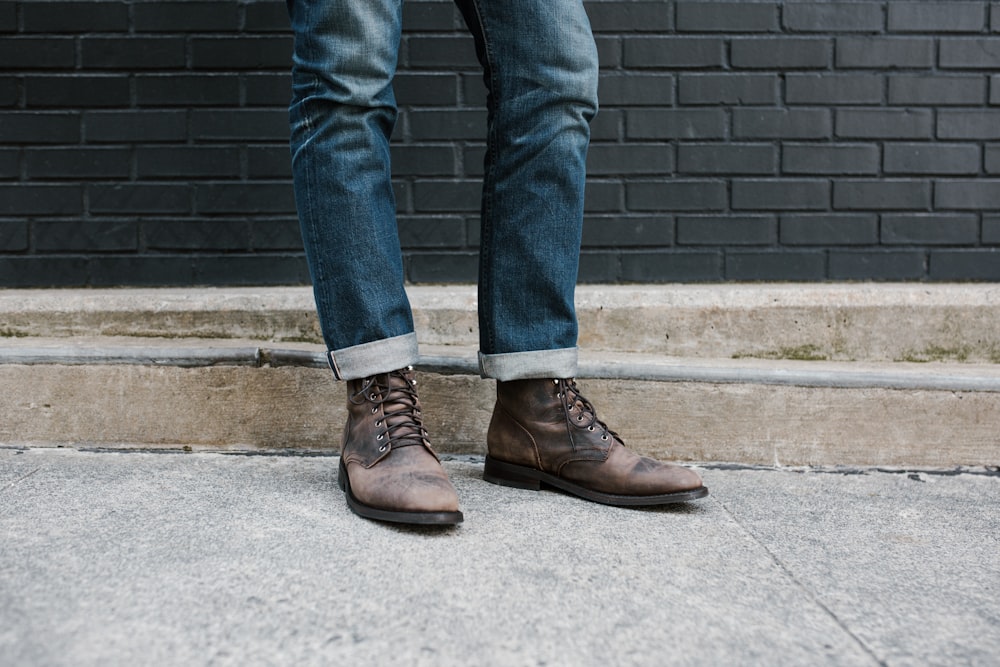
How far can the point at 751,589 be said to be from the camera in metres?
1.08

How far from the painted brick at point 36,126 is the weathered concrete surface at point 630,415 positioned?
792 mm

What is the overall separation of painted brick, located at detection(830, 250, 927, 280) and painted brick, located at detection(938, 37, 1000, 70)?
21.3 inches

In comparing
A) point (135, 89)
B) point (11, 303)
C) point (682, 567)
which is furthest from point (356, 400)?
point (135, 89)

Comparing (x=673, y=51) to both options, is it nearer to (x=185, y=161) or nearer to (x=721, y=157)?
(x=721, y=157)

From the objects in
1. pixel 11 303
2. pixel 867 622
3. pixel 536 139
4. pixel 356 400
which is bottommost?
pixel 867 622

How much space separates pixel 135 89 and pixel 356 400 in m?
1.32

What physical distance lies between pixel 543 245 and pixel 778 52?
47.9 inches

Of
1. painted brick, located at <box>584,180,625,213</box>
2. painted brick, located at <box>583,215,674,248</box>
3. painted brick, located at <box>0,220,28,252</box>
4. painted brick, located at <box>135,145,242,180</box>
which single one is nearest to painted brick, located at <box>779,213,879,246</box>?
painted brick, located at <box>583,215,674,248</box>

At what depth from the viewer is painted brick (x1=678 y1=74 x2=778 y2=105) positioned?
221 centimetres

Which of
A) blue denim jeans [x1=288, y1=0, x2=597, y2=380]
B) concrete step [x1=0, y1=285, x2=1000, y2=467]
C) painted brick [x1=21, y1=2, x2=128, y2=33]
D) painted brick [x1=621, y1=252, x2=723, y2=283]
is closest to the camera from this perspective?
blue denim jeans [x1=288, y1=0, x2=597, y2=380]

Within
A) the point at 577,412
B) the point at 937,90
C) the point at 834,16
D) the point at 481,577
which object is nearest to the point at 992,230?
the point at 937,90

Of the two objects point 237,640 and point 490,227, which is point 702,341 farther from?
point 237,640

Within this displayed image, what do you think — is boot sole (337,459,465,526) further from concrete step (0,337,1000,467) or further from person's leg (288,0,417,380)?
concrete step (0,337,1000,467)

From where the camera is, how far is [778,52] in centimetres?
221
